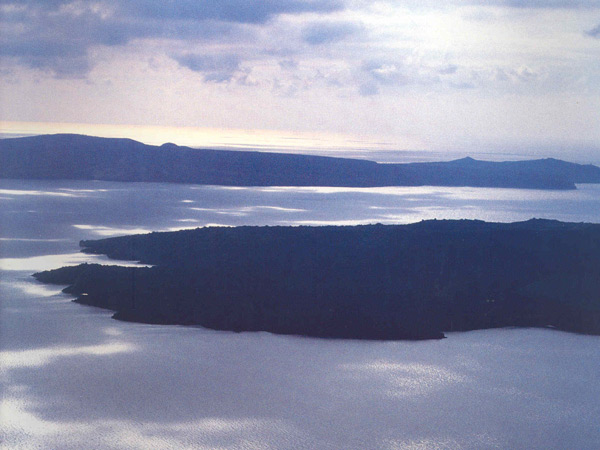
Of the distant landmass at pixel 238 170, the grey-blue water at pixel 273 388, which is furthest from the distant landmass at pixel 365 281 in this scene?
the distant landmass at pixel 238 170

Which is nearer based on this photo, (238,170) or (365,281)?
(365,281)

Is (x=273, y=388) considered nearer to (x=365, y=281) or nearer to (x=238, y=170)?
(x=365, y=281)

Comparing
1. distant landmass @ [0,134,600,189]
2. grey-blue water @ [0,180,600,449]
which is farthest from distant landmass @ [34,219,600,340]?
distant landmass @ [0,134,600,189]

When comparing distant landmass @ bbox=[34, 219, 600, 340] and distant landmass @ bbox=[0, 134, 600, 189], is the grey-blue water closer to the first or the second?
A: distant landmass @ bbox=[34, 219, 600, 340]

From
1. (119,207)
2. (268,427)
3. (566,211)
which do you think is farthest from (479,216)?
(268,427)

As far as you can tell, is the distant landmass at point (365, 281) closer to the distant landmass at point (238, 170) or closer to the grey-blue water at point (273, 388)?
the grey-blue water at point (273, 388)

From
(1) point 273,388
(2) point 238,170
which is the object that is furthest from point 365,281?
(2) point 238,170
